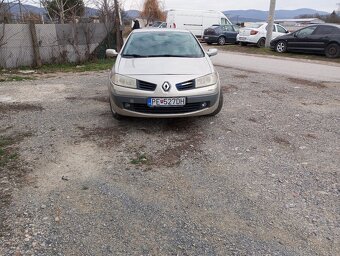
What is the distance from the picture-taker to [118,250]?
8.13ft

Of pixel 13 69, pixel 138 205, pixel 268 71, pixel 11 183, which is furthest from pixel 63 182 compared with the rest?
pixel 268 71

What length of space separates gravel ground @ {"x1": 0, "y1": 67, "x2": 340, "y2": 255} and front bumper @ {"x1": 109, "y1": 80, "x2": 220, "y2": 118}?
0.32 metres

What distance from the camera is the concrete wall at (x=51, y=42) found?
33.5ft

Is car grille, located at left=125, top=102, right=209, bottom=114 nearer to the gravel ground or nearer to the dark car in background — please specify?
the gravel ground

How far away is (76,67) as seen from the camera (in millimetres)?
11344

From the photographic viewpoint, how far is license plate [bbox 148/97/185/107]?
455 centimetres

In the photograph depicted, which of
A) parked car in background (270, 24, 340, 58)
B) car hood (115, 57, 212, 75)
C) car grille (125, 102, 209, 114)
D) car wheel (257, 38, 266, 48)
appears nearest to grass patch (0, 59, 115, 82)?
car hood (115, 57, 212, 75)

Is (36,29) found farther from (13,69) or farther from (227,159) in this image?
(227,159)

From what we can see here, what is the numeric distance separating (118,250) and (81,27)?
1075 cm

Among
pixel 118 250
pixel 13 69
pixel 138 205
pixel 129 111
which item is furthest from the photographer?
pixel 13 69

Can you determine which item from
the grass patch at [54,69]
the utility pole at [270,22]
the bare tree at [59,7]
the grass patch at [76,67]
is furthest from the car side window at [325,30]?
the bare tree at [59,7]

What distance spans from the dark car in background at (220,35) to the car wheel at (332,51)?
885 cm

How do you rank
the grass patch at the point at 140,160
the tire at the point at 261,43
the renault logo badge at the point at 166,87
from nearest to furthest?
the grass patch at the point at 140,160 → the renault logo badge at the point at 166,87 → the tire at the point at 261,43

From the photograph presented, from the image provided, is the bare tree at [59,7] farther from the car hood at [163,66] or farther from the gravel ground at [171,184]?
the car hood at [163,66]
